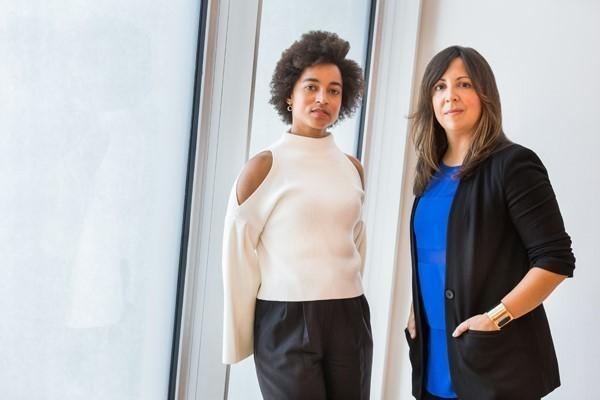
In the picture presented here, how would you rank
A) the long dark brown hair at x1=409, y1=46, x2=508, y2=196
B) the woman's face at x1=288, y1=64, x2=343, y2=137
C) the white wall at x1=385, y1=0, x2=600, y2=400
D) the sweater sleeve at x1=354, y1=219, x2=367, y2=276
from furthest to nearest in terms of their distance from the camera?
the white wall at x1=385, y1=0, x2=600, y2=400
the sweater sleeve at x1=354, y1=219, x2=367, y2=276
the woman's face at x1=288, y1=64, x2=343, y2=137
the long dark brown hair at x1=409, y1=46, x2=508, y2=196

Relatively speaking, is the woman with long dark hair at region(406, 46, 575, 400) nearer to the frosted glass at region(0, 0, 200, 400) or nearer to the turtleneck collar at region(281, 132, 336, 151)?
the turtleneck collar at region(281, 132, 336, 151)

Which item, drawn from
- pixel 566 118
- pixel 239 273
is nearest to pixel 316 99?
pixel 239 273

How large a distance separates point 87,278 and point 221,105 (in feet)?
2.02

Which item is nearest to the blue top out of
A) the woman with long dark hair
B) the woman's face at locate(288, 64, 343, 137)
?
the woman with long dark hair

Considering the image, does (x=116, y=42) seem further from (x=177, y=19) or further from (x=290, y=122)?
(x=290, y=122)

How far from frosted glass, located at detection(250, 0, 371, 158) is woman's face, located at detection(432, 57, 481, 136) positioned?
2.14 feet

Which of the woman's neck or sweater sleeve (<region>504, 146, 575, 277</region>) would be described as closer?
sweater sleeve (<region>504, 146, 575, 277</region>)

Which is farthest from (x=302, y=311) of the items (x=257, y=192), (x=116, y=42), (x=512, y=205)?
(x=116, y=42)

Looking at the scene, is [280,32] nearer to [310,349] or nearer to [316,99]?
[316,99]

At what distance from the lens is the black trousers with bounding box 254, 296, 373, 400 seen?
1.42 metres

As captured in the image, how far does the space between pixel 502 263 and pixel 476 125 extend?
0.36 metres

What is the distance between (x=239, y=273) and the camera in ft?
4.84

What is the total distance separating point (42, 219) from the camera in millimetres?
1354

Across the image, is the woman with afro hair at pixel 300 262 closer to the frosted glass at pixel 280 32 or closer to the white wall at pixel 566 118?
the frosted glass at pixel 280 32
